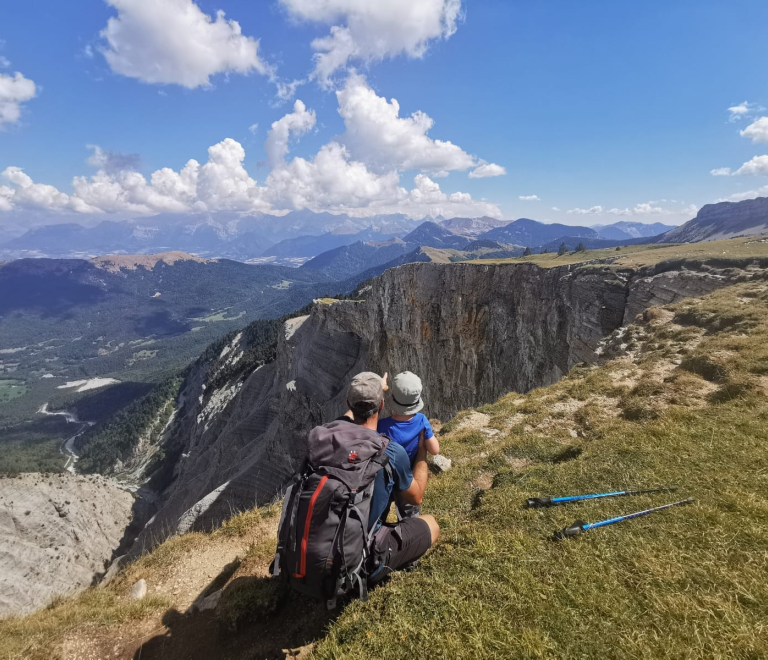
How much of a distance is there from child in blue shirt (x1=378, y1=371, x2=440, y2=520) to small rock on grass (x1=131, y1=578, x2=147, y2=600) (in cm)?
570

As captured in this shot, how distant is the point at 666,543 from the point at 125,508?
100m

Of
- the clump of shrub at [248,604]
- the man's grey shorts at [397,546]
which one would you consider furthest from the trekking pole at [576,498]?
the clump of shrub at [248,604]

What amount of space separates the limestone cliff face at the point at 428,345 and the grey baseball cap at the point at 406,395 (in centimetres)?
1329

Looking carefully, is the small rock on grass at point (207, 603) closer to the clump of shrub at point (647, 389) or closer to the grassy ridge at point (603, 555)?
the grassy ridge at point (603, 555)

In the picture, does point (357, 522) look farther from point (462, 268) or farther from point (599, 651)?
point (462, 268)

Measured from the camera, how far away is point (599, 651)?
3.66 meters

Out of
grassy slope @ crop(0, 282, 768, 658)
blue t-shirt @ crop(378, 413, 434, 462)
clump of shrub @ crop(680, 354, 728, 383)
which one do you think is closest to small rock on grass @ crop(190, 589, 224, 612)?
grassy slope @ crop(0, 282, 768, 658)

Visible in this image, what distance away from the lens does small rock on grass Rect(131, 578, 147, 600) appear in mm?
7035


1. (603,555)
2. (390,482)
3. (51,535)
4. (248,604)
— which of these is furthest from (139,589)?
(51,535)

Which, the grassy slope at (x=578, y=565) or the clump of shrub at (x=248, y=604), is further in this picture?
the clump of shrub at (x=248, y=604)

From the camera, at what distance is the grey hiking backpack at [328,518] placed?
3873 millimetres

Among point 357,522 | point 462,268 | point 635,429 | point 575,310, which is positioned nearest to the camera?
point 357,522

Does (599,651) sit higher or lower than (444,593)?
higher

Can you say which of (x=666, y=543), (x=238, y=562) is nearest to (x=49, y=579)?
(x=238, y=562)
